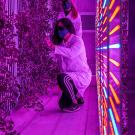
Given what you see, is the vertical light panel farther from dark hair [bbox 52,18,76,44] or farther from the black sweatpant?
dark hair [bbox 52,18,76,44]

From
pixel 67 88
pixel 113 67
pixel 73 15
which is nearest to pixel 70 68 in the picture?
pixel 67 88

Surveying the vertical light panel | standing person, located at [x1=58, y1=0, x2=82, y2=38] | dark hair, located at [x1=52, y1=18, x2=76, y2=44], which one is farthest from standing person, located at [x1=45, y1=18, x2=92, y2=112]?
the vertical light panel

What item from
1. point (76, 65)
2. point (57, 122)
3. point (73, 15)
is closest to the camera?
point (57, 122)

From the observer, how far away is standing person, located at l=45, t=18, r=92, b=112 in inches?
190

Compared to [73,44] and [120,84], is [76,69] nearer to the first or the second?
[73,44]

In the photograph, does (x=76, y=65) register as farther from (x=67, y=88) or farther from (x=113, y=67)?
(x=113, y=67)

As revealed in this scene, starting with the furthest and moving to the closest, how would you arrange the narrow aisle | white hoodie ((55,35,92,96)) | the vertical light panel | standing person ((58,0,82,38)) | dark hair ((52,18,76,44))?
1. standing person ((58,0,82,38))
2. dark hair ((52,18,76,44))
3. white hoodie ((55,35,92,96))
4. the narrow aisle
5. the vertical light panel

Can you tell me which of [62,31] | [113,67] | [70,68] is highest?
[62,31]

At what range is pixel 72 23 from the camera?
538 centimetres

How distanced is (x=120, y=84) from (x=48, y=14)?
5.04 m

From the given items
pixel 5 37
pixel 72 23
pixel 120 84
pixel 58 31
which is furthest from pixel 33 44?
pixel 120 84

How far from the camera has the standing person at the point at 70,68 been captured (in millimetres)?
4828

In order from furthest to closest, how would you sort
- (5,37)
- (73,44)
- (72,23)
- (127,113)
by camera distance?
(72,23) < (73,44) < (5,37) < (127,113)

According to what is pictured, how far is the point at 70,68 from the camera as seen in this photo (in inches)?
198
